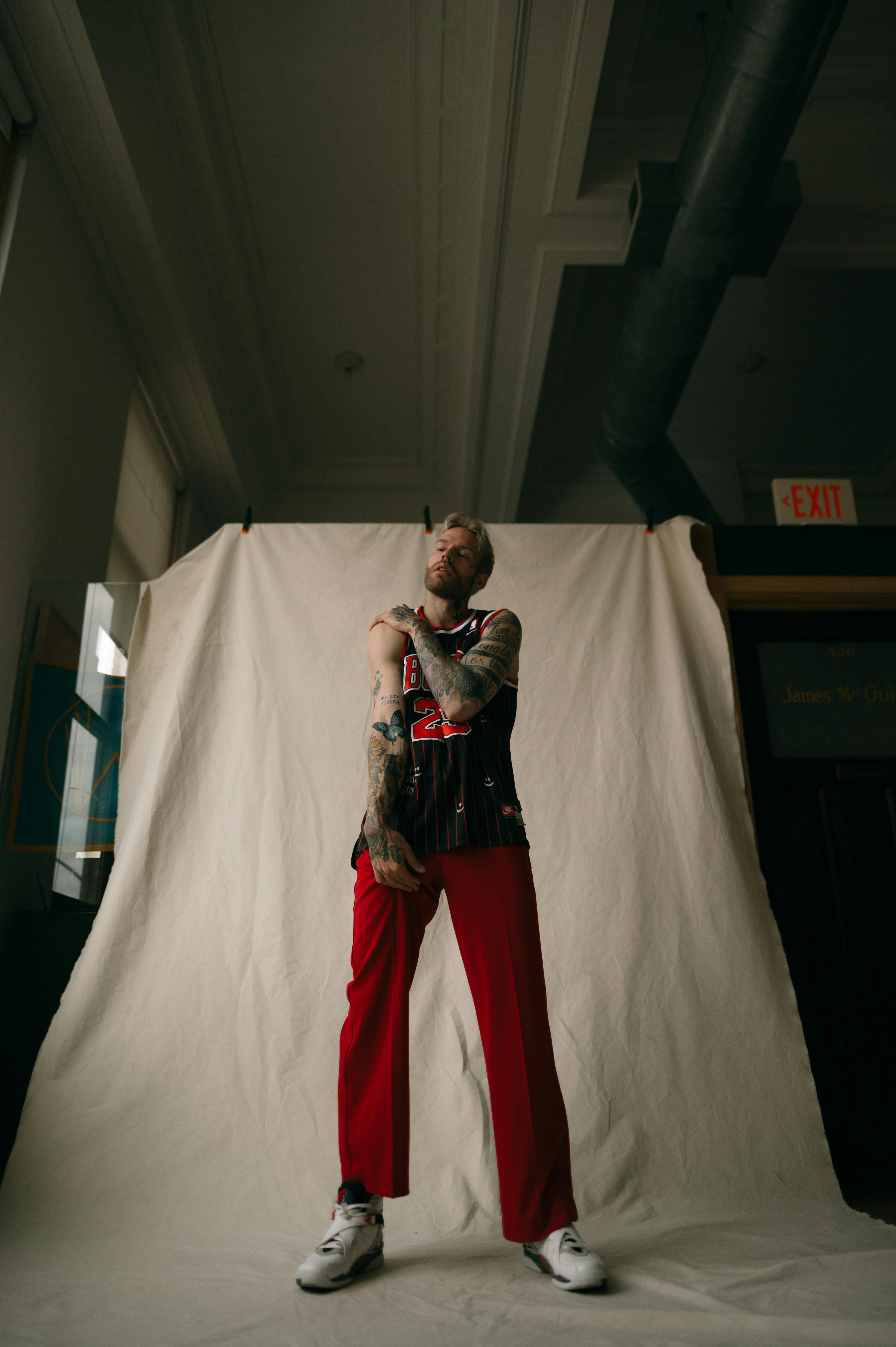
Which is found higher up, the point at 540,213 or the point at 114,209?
the point at 540,213

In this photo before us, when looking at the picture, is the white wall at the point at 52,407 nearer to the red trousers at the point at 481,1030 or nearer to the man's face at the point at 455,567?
the man's face at the point at 455,567

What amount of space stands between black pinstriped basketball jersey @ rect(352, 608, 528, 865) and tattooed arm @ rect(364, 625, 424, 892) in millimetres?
19

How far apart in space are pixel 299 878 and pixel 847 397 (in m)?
4.11

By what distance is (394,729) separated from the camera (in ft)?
5.46

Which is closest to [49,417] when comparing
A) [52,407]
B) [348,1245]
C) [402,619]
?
[52,407]

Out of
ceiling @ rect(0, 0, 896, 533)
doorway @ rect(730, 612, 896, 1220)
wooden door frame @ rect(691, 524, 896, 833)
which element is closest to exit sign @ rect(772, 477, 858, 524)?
wooden door frame @ rect(691, 524, 896, 833)

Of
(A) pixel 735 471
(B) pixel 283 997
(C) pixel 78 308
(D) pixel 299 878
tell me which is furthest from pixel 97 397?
(A) pixel 735 471

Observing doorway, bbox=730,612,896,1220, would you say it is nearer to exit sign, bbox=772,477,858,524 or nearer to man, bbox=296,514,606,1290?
exit sign, bbox=772,477,858,524

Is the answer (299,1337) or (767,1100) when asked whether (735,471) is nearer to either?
(767,1100)

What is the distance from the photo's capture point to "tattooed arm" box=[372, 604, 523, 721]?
62.3 inches

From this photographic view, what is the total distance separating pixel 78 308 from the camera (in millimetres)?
2910

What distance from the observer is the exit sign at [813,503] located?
2.90 meters

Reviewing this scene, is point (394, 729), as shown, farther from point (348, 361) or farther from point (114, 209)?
point (348, 361)

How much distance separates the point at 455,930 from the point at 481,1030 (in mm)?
189
